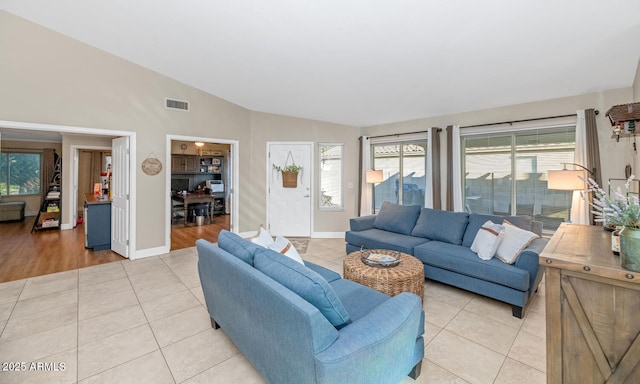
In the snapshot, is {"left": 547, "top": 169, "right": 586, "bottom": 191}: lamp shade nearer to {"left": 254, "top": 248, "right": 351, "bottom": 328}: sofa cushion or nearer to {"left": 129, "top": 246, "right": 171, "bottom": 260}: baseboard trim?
{"left": 254, "top": 248, "right": 351, "bottom": 328}: sofa cushion

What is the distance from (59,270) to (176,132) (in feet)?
8.57

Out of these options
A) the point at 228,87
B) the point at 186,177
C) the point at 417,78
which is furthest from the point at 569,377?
the point at 186,177

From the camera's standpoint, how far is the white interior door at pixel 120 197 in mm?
4359

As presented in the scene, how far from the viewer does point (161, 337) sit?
2.29m

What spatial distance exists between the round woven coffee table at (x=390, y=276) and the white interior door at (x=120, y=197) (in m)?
3.80

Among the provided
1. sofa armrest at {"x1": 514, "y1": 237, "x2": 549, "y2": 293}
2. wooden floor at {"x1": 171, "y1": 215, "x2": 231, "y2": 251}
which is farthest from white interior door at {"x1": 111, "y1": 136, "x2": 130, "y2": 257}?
sofa armrest at {"x1": 514, "y1": 237, "x2": 549, "y2": 293}

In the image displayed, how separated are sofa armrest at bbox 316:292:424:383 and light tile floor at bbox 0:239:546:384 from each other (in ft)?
1.69

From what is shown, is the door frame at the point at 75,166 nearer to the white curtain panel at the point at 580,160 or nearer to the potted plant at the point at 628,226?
the potted plant at the point at 628,226

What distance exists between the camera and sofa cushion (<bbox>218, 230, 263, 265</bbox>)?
6.21 feet

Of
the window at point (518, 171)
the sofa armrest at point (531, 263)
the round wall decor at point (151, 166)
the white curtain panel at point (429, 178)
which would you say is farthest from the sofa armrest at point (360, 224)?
the round wall decor at point (151, 166)

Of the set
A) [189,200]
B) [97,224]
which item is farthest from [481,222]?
[189,200]

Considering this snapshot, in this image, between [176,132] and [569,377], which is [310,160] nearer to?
[176,132]

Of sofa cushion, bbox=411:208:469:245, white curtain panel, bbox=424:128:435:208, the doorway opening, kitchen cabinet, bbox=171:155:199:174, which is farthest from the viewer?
kitchen cabinet, bbox=171:155:199:174

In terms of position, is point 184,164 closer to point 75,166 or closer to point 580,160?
point 75,166
